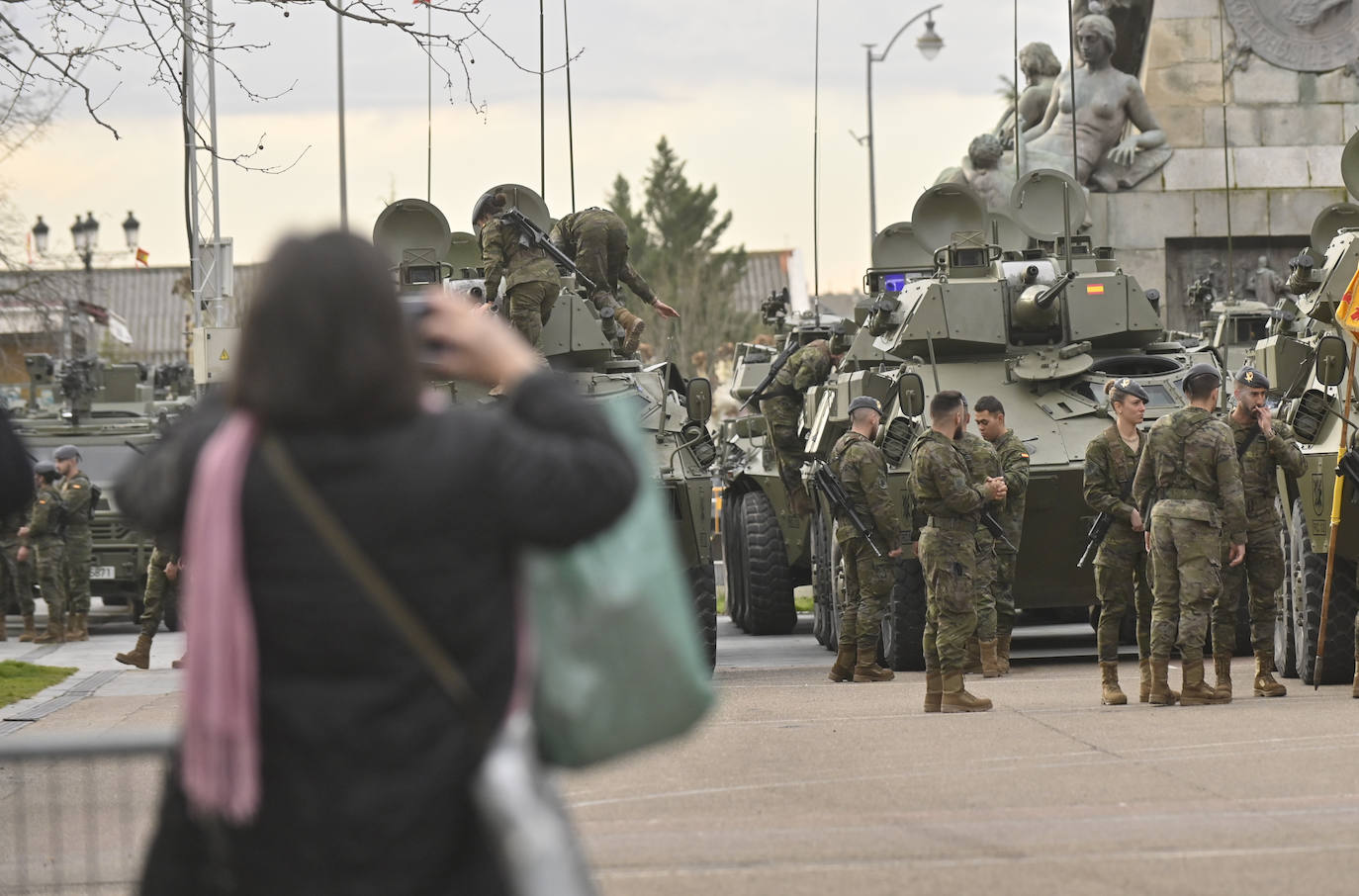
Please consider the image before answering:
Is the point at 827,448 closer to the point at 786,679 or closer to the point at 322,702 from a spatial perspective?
the point at 786,679

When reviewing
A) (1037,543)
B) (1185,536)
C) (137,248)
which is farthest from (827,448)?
(137,248)

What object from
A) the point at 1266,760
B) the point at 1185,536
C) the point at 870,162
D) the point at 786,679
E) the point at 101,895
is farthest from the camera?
the point at 870,162

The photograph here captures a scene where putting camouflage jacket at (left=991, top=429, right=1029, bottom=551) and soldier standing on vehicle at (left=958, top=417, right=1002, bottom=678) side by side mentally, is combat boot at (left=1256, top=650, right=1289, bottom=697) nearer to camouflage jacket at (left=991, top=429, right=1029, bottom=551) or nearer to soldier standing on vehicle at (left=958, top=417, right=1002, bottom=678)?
soldier standing on vehicle at (left=958, top=417, right=1002, bottom=678)

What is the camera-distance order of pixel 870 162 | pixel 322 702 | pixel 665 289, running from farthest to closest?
pixel 665 289 < pixel 870 162 < pixel 322 702

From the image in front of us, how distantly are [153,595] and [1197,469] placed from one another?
874cm

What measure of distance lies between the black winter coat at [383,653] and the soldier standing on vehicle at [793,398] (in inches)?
619

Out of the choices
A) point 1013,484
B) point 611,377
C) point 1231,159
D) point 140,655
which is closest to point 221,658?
point 1013,484

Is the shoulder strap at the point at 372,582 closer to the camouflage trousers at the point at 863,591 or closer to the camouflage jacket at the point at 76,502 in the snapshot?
the camouflage trousers at the point at 863,591

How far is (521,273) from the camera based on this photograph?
52.3 feet

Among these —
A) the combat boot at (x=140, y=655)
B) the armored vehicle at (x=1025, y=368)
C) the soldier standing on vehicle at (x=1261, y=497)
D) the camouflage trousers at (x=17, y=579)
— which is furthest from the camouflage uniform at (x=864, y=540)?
the camouflage trousers at (x=17, y=579)

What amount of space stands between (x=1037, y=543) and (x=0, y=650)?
9.98 meters

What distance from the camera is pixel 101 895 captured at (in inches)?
284

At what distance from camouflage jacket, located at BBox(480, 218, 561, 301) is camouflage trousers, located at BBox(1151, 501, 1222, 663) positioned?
518 centimetres

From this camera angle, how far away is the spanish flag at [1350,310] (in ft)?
41.9
